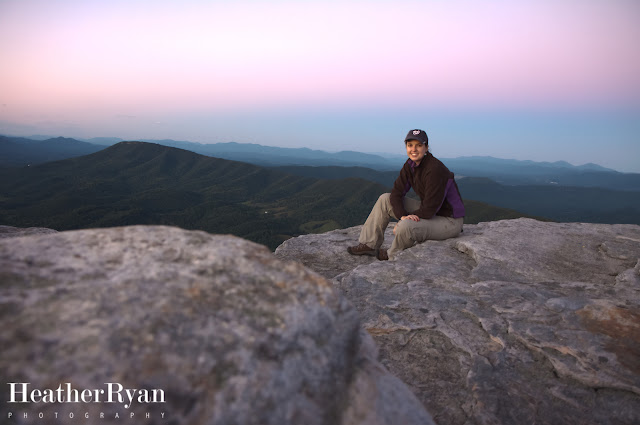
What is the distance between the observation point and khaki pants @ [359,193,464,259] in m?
7.90

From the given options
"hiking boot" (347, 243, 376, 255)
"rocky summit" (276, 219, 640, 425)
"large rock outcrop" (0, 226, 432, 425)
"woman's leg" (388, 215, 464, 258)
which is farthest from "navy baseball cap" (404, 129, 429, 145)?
"large rock outcrop" (0, 226, 432, 425)

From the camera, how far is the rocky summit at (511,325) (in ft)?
11.3

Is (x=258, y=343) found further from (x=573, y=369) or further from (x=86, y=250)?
(x=573, y=369)

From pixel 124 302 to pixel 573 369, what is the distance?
4537 mm

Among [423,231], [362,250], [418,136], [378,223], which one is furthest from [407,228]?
[418,136]

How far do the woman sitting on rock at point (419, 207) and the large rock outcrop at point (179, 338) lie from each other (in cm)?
551

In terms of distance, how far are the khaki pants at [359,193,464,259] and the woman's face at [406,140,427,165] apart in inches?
47.2

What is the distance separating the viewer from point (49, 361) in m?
1.66

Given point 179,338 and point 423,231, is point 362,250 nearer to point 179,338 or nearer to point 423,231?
point 423,231

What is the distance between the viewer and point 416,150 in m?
7.57

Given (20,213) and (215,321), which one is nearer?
(215,321)

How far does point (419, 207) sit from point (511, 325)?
4064 mm

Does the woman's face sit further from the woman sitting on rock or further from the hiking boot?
the hiking boot

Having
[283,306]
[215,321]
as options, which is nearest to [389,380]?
[283,306]
